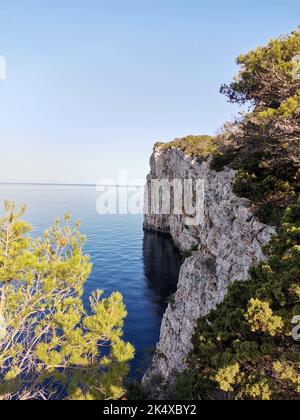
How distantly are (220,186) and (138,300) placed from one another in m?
26.4

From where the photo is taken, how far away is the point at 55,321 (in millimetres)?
9938

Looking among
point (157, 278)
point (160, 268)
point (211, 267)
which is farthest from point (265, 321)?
point (160, 268)

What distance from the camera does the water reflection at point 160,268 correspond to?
4361cm

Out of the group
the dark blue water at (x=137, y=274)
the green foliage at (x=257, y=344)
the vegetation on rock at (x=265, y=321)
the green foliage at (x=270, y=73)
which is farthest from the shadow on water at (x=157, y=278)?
the green foliage at (x=270, y=73)

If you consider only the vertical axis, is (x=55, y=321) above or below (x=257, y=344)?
below

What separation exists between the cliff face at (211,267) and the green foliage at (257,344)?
5995 millimetres

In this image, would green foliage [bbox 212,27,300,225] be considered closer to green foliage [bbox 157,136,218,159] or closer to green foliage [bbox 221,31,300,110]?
green foliage [bbox 221,31,300,110]

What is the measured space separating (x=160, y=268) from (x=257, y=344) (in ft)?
163

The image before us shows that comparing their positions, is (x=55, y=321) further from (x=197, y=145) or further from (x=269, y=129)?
(x=197, y=145)

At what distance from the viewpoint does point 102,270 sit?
173ft

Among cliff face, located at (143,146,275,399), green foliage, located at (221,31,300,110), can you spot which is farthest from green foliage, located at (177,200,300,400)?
green foliage, located at (221,31,300,110)

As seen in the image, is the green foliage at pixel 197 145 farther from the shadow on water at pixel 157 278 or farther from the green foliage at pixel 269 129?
the green foliage at pixel 269 129
